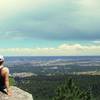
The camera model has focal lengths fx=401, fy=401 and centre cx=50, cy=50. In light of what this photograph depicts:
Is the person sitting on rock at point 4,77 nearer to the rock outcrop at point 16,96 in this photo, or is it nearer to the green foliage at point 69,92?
the rock outcrop at point 16,96

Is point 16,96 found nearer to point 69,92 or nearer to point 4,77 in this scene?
point 4,77

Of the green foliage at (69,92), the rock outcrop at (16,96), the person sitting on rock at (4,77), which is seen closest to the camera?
the person sitting on rock at (4,77)

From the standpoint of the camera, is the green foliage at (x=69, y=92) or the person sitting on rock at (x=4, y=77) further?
the green foliage at (x=69, y=92)

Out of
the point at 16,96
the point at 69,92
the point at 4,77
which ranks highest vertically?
the point at 4,77

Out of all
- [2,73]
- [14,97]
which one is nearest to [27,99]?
[14,97]

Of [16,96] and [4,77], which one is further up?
[4,77]

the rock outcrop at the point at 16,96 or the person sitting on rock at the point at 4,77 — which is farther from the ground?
the person sitting on rock at the point at 4,77

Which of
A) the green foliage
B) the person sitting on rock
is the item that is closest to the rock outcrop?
the person sitting on rock

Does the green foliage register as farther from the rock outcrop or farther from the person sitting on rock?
the person sitting on rock

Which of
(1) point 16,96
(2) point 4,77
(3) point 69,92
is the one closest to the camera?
(2) point 4,77

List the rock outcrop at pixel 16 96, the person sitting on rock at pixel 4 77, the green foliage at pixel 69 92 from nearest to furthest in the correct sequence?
the person sitting on rock at pixel 4 77
the rock outcrop at pixel 16 96
the green foliage at pixel 69 92

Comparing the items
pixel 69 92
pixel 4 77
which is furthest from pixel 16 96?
pixel 69 92

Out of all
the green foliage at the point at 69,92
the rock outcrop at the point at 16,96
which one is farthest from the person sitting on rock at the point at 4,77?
the green foliage at the point at 69,92

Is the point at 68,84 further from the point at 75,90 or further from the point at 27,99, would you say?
the point at 27,99
